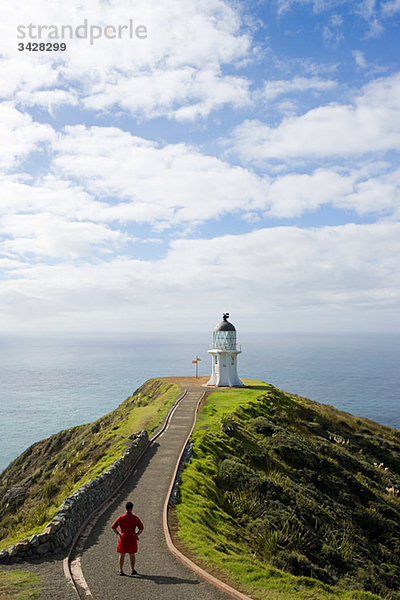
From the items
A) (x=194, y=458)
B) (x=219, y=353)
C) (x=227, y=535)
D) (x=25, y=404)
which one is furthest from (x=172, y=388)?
(x=25, y=404)

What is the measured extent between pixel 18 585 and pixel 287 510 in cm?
1215

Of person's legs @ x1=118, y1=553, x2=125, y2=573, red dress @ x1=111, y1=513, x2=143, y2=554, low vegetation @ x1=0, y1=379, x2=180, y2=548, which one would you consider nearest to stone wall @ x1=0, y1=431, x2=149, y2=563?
low vegetation @ x1=0, y1=379, x2=180, y2=548

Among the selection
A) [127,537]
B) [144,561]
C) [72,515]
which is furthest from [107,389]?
[127,537]

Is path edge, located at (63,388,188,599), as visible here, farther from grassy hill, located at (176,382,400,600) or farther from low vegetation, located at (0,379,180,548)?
grassy hill, located at (176,382,400,600)

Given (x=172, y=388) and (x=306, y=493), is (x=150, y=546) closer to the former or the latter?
(x=306, y=493)

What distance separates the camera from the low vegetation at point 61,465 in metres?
18.4

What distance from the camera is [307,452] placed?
27234 mm

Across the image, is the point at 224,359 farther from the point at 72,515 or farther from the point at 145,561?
the point at 145,561

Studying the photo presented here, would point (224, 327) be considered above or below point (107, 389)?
above

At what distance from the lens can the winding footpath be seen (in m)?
9.66

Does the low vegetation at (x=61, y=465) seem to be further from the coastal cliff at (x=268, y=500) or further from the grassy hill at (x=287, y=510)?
the grassy hill at (x=287, y=510)

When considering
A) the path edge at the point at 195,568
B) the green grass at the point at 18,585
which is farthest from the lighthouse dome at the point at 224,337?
the green grass at the point at 18,585

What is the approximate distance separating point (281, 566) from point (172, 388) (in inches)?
1255

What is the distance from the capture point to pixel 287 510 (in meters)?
17.9
